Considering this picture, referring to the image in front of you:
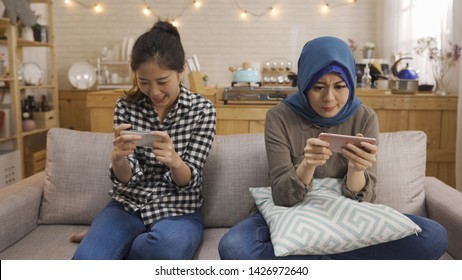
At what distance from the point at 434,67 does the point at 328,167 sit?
208cm

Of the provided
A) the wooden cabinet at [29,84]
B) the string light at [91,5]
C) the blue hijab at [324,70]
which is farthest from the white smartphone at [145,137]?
the string light at [91,5]

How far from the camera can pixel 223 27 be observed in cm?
488

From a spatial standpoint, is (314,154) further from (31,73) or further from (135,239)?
(31,73)

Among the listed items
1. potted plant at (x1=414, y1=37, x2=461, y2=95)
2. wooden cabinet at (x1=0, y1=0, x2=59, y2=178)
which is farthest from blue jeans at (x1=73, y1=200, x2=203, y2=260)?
wooden cabinet at (x1=0, y1=0, x2=59, y2=178)

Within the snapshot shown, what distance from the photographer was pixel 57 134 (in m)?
1.57

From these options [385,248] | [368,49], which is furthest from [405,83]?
[368,49]

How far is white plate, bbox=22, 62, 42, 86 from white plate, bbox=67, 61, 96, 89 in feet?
2.81

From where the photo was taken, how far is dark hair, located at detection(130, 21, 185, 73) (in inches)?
49.0

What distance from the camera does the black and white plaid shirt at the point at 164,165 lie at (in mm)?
1285

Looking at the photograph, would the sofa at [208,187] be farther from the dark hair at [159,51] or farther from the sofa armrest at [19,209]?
the dark hair at [159,51]

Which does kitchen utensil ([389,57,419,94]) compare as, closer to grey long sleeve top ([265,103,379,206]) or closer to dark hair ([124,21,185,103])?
grey long sleeve top ([265,103,379,206])

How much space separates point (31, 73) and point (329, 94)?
3.31 meters
